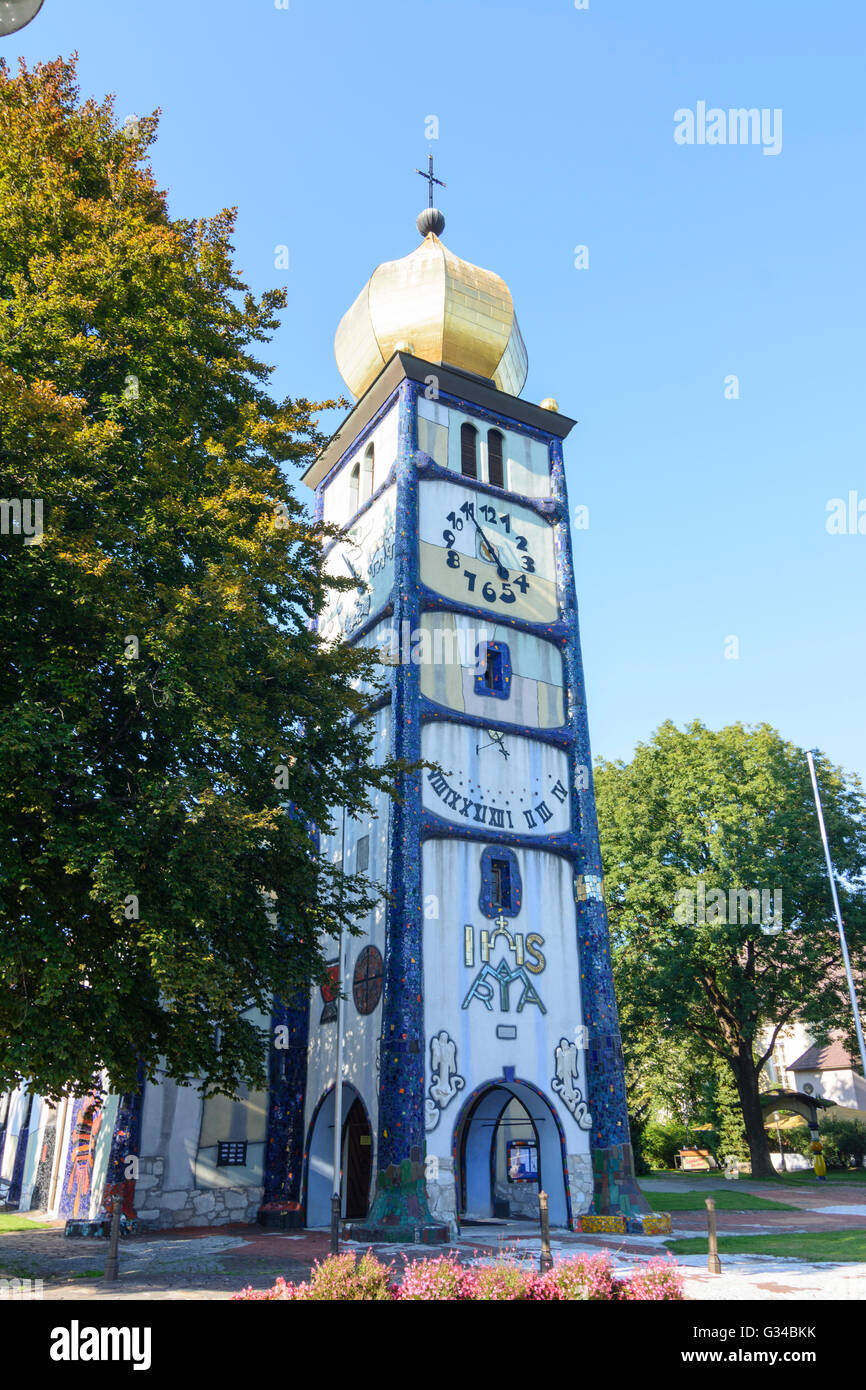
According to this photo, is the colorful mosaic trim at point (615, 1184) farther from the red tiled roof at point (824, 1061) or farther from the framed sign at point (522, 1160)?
the red tiled roof at point (824, 1061)

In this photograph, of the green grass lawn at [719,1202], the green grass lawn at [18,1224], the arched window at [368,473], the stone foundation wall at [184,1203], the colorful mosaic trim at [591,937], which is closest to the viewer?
the colorful mosaic trim at [591,937]

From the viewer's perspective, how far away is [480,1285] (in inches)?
300

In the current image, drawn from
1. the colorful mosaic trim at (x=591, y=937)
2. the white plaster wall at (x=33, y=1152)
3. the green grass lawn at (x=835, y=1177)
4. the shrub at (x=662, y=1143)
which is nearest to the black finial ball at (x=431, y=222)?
the colorful mosaic trim at (x=591, y=937)

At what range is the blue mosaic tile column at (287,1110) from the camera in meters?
21.2

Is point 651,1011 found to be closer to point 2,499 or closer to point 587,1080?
point 587,1080

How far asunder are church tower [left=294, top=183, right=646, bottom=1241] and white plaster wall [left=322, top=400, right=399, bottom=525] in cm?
14

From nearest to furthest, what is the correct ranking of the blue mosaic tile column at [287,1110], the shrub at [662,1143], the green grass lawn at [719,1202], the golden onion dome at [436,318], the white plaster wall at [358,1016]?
the white plaster wall at [358,1016] → the blue mosaic tile column at [287,1110] → the green grass lawn at [719,1202] → the golden onion dome at [436,318] → the shrub at [662,1143]

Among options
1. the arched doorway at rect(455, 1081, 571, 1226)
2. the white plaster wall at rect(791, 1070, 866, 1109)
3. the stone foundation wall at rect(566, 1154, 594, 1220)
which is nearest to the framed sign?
the arched doorway at rect(455, 1081, 571, 1226)

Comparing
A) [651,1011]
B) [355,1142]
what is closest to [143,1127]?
[355,1142]

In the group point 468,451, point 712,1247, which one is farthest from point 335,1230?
point 468,451

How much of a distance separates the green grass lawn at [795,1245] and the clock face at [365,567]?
570 inches

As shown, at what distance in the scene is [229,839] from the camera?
41.3 feet

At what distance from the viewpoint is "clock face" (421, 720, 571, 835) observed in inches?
838
